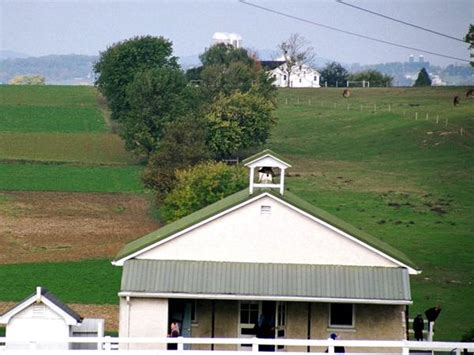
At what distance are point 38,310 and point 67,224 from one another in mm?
44036

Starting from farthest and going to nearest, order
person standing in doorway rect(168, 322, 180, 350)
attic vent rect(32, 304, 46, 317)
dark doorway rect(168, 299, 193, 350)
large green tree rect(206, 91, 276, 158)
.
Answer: large green tree rect(206, 91, 276, 158) < dark doorway rect(168, 299, 193, 350) < person standing in doorway rect(168, 322, 180, 350) < attic vent rect(32, 304, 46, 317)

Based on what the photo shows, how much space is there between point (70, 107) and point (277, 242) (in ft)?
369

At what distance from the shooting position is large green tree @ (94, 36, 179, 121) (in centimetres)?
12481

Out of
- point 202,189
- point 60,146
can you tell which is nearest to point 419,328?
point 202,189

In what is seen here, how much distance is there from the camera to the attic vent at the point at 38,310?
30.9m

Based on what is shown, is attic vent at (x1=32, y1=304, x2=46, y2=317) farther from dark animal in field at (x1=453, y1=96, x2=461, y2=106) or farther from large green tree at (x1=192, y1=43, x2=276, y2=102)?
Result: dark animal in field at (x1=453, y1=96, x2=461, y2=106)

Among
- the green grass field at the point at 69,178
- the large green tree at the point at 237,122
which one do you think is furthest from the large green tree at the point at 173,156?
the large green tree at the point at 237,122

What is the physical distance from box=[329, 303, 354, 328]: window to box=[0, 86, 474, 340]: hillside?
31.1 ft

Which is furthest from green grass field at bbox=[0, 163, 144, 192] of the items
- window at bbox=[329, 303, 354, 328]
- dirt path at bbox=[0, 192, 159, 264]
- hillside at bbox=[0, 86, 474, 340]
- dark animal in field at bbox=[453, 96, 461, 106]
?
window at bbox=[329, 303, 354, 328]

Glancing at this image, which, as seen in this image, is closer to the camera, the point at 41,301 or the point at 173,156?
the point at 41,301

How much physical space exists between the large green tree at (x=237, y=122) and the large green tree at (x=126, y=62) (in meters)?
19.1

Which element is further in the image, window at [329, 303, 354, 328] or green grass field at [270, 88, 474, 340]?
green grass field at [270, 88, 474, 340]

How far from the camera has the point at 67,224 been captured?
74.8 m

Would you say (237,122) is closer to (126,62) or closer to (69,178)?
(69,178)
